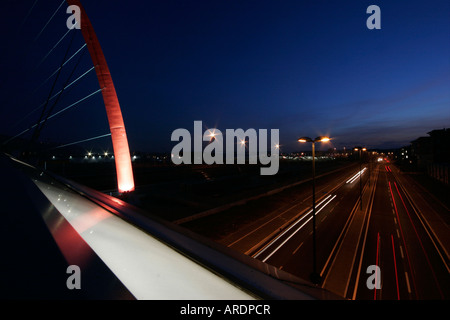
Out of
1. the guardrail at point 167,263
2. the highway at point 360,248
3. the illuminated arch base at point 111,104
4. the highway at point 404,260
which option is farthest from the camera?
the illuminated arch base at point 111,104

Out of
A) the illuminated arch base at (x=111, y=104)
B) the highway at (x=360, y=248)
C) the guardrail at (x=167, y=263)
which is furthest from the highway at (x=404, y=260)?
the illuminated arch base at (x=111, y=104)

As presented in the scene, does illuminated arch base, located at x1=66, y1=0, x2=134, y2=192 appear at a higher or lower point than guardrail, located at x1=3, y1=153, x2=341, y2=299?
higher

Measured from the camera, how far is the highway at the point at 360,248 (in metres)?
9.91

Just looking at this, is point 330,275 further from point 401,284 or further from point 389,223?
point 389,223

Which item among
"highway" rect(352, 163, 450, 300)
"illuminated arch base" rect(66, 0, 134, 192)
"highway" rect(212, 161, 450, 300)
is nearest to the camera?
"highway" rect(352, 163, 450, 300)

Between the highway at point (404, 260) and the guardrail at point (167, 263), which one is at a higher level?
the guardrail at point (167, 263)

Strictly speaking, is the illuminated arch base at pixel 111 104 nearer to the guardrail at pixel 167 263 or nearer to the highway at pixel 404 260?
the guardrail at pixel 167 263

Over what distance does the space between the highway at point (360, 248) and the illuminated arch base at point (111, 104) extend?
10.3 m

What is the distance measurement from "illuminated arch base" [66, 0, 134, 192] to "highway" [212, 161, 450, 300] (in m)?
10.3

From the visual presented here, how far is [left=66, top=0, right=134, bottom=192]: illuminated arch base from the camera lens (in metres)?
14.9

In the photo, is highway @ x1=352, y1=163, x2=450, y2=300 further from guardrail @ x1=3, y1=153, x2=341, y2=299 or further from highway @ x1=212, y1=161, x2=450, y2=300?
guardrail @ x1=3, y1=153, x2=341, y2=299

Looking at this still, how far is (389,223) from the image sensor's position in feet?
59.8

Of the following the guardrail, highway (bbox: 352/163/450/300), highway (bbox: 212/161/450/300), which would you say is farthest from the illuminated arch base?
highway (bbox: 352/163/450/300)
